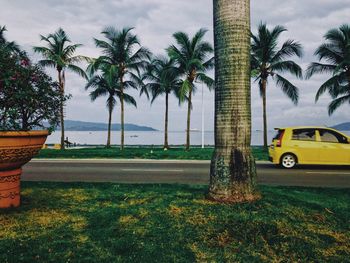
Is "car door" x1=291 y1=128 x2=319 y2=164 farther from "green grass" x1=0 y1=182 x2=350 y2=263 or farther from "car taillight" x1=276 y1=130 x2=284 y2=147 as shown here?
"green grass" x1=0 y1=182 x2=350 y2=263

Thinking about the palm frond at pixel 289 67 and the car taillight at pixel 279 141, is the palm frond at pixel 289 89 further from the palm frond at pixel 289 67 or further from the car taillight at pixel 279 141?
the car taillight at pixel 279 141

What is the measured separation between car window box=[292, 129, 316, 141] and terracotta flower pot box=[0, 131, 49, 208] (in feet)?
33.9

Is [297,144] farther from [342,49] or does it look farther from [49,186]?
[342,49]

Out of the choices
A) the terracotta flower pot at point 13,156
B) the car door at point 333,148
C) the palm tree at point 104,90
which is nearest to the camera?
the terracotta flower pot at point 13,156

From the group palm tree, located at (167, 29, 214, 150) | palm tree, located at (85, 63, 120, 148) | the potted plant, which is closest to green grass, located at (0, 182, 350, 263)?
the potted plant

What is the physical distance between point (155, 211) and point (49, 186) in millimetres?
3524

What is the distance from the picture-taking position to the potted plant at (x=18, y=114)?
4.22 m

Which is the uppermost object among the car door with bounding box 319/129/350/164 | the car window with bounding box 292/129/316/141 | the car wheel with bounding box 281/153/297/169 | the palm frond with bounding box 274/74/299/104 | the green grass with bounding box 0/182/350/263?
the palm frond with bounding box 274/74/299/104

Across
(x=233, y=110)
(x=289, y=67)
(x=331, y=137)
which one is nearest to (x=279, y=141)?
(x=331, y=137)

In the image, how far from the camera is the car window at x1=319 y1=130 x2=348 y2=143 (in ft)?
38.0

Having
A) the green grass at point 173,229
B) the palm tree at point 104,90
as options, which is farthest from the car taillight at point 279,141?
the palm tree at point 104,90

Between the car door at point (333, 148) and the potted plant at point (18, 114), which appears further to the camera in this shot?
the car door at point (333, 148)

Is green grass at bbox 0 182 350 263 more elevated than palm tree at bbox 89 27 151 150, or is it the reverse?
palm tree at bbox 89 27 151 150

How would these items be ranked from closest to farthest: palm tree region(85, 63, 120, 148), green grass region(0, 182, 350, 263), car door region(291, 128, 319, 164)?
green grass region(0, 182, 350, 263), car door region(291, 128, 319, 164), palm tree region(85, 63, 120, 148)
